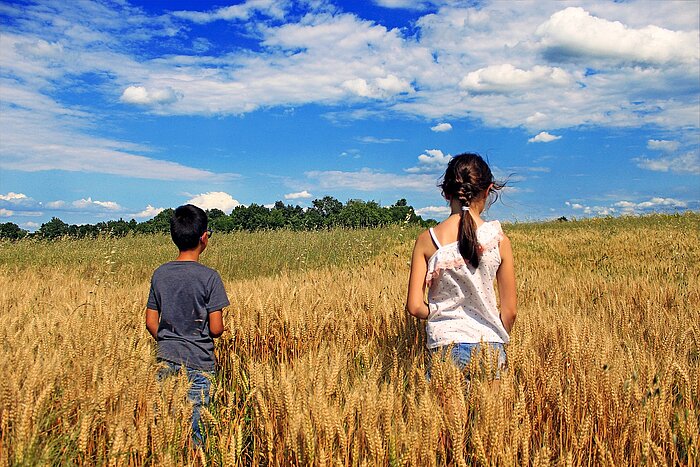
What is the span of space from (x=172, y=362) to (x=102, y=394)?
3.76 feet

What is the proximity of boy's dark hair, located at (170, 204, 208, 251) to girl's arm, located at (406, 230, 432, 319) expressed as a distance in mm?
1382

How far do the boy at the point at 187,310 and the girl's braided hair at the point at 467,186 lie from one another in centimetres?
149

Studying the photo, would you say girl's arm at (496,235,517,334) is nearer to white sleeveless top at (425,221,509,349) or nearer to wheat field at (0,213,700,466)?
white sleeveless top at (425,221,509,349)

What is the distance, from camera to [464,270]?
3.03 m

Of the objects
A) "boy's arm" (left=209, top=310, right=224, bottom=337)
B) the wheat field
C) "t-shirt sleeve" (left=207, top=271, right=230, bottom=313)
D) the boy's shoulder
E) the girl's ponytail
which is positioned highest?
the girl's ponytail

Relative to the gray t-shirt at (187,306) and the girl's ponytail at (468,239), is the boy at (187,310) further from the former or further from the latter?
the girl's ponytail at (468,239)

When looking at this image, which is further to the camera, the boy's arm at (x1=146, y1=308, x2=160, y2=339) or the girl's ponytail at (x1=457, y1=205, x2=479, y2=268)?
the boy's arm at (x1=146, y1=308, x2=160, y2=339)

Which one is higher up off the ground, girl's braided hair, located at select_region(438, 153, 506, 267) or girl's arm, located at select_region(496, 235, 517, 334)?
girl's braided hair, located at select_region(438, 153, 506, 267)

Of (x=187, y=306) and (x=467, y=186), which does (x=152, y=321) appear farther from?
(x=467, y=186)

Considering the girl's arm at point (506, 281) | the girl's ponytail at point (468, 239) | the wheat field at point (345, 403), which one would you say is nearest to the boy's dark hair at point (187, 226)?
the wheat field at point (345, 403)

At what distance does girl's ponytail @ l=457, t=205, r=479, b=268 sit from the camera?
2.96 metres

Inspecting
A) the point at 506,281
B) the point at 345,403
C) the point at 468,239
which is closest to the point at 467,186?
the point at 468,239

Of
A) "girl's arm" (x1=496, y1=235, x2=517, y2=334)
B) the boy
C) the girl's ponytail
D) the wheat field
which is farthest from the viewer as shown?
the boy

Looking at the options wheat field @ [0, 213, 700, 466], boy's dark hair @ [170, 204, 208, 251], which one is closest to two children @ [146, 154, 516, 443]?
wheat field @ [0, 213, 700, 466]
